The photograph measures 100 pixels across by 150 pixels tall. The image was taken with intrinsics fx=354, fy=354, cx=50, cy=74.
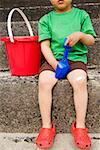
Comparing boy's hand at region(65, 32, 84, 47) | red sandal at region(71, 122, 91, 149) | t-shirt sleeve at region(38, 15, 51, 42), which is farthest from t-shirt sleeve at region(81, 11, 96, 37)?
red sandal at region(71, 122, 91, 149)

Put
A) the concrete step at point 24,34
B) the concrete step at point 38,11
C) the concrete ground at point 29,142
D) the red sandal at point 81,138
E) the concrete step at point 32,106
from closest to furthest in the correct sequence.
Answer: the red sandal at point 81,138
the concrete ground at point 29,142
the concrete step at point 32,106
the concrete step at point 24,34
the concrete step at point 38,11

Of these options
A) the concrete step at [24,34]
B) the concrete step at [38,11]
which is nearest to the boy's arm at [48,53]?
the concrete step at [24,34]

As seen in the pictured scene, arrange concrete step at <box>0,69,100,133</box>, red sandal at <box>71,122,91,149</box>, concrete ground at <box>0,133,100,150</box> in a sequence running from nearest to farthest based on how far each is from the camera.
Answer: red sandal at <box>71,122,91,149</box>
concrete ground at <box>0,133,100,150</box>
concrete step at <box>0,69,100,133</box>

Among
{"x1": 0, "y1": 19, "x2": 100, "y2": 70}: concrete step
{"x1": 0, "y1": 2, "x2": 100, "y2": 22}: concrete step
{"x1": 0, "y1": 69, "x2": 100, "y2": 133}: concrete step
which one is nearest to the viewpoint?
{"x1": 0, "y1": 69, "x2": 100, "y2": 133}: concrete step

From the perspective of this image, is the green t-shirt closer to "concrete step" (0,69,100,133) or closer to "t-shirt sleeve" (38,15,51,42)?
"t-shirt sleeve" (38,15,51,42)

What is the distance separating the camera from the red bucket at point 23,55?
2.28 metres

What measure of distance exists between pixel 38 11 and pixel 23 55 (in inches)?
24.1

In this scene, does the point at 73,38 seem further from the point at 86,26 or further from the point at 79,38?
the point at 86,26

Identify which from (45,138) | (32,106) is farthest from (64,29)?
(45,138)

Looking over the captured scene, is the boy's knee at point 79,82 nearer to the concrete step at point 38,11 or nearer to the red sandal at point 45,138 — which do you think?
the red sandal at point 45,138

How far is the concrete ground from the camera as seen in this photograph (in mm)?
2055

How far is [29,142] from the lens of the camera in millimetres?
2109

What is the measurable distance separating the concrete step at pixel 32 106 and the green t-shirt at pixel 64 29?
19cm

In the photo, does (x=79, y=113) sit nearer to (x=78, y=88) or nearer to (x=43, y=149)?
(x=78, y=88)
